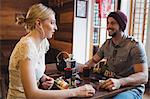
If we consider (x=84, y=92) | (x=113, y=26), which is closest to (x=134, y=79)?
(x=84, y=92)

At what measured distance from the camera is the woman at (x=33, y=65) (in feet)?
4.23

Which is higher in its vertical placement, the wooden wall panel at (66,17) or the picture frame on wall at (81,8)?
the picture frame on wall at (81,8)

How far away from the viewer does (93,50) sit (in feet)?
13.1

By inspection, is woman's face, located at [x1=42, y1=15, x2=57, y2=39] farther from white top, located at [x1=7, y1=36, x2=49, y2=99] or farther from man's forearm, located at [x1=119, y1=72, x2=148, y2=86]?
man's forearm, located at [x1=119, y1=72, x2=148, y2=86]

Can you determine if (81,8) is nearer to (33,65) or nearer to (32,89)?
(33,65)

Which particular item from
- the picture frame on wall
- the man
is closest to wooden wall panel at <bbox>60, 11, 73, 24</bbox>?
the picture frame on wall

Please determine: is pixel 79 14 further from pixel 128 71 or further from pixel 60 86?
pixel 60 86

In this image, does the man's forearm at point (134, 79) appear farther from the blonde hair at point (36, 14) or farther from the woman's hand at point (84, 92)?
the blonde hair at point (36, 14)

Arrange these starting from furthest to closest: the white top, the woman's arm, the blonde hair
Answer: the blonde hair, the white top, the woman's arm

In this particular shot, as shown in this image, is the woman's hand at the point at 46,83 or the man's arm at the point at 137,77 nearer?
the woman's hand at the point at 46,83

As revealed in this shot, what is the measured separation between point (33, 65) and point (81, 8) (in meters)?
2.15

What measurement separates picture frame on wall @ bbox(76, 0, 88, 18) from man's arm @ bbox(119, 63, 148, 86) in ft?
5.33

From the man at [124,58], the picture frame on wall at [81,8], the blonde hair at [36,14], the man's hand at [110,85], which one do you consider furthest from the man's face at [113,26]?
the picture frame on wall at [81,8]

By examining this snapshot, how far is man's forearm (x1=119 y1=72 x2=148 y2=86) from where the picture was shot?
1681 millimetres
